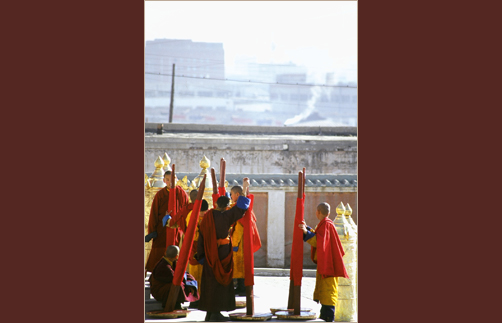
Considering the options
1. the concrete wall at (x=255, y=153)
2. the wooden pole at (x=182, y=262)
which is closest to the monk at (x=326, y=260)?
the wooden pole at (x=182, y=262)

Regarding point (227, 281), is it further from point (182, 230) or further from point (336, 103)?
point (336, 103)

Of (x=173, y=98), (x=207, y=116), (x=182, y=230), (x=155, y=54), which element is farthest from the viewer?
(x=207, y=116)

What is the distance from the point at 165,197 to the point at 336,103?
67.5 feet

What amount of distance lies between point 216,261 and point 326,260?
3.23ft

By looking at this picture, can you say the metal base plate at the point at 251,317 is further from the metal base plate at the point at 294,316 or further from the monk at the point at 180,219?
the monk at the point at 180,219

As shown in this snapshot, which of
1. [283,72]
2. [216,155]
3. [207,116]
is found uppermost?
[283,72]

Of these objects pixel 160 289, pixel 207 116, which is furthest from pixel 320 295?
pixel 207 116

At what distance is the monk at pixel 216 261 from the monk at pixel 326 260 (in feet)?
2.17

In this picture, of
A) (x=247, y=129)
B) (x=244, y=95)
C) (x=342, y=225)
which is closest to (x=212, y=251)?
(x=342, y=225)

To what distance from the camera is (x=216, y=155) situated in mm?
13562

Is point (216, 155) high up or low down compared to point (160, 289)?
up

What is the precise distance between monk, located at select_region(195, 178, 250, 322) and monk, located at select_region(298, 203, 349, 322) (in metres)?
0.66

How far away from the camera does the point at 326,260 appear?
16.9 ft

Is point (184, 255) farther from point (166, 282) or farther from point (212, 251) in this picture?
point (166, 282)
